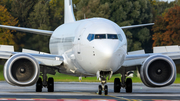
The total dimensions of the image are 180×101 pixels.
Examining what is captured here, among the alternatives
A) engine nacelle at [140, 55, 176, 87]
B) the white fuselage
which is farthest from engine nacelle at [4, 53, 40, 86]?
engine nacelle at [140, 55, 176, 87]

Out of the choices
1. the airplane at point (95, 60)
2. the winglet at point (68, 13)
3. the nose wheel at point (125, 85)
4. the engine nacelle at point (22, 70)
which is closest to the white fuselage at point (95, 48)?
the airplane at point (95, 60)

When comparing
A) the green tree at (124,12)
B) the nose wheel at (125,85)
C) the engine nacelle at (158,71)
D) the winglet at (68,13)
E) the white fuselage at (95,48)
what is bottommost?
the nose wheel at (125,85)

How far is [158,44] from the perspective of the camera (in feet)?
192

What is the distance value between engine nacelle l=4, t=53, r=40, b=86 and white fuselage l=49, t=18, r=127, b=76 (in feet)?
6.27

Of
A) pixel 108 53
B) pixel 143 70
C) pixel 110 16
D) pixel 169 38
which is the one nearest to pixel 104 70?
pixel 108 53

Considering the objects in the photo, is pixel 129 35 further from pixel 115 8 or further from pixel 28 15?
pixel 28 15

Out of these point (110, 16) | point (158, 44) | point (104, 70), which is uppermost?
point (110, 16)

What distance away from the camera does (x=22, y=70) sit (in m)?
19.5

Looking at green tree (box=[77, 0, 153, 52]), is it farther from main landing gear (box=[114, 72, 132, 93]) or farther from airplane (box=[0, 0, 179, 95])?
airplane (box=[0, 0, 179, 95])

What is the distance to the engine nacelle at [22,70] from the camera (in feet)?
62.7

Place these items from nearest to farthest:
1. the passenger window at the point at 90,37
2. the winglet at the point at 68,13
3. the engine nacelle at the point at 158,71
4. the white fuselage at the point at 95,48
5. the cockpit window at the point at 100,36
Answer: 1. the white fuselage at the point at 95,48
2. the cockpit window at the point at 100,36
3. the passenger window at the point at 90,37
4. the engine nacelle at the point at 158,71
5. the winglet at the point at 68,13

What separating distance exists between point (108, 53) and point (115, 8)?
148ft

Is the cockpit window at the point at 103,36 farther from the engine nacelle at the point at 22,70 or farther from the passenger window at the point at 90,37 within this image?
the engine nacelle at the point at 22,70

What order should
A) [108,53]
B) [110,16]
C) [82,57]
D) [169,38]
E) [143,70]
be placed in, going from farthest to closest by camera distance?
[110,16]
[169,38]
[143,70]
[82,57]
[108,53]
